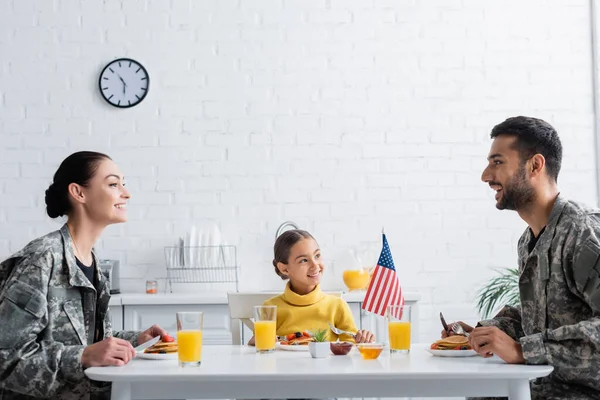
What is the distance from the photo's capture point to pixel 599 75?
4.37 meters

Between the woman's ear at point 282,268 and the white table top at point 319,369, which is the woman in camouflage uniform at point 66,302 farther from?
the woman's ear at point 282,268

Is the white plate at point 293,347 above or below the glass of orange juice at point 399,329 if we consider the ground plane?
below

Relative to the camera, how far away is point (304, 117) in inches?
172

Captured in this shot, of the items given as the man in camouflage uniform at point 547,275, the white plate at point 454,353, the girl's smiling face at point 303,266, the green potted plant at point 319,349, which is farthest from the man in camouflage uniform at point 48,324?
the man in camouflage uniform at point 547,275

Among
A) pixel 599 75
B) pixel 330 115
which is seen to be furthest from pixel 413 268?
pixel 599 75

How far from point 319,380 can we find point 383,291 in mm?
1028

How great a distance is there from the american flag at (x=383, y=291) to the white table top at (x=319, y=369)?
70cm

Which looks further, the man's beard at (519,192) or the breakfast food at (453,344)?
the man's beard at (519,192)

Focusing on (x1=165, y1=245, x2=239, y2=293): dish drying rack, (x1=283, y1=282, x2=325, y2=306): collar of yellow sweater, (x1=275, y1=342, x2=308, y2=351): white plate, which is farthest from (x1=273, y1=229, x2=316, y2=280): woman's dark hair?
(x1=165, y1=245, x2=239, y2=293): dish drying rack

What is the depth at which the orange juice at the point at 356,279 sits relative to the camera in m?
4.05

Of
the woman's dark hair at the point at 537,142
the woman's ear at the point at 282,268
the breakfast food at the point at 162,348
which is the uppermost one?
the woman's dark hair at the point at 537,142

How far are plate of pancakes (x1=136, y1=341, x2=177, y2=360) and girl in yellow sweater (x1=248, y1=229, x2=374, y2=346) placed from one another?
715 mm

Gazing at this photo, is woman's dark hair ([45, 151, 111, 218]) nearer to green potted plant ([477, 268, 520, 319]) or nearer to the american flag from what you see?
the american flag

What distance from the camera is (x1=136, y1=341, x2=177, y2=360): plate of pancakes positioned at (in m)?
2.09
